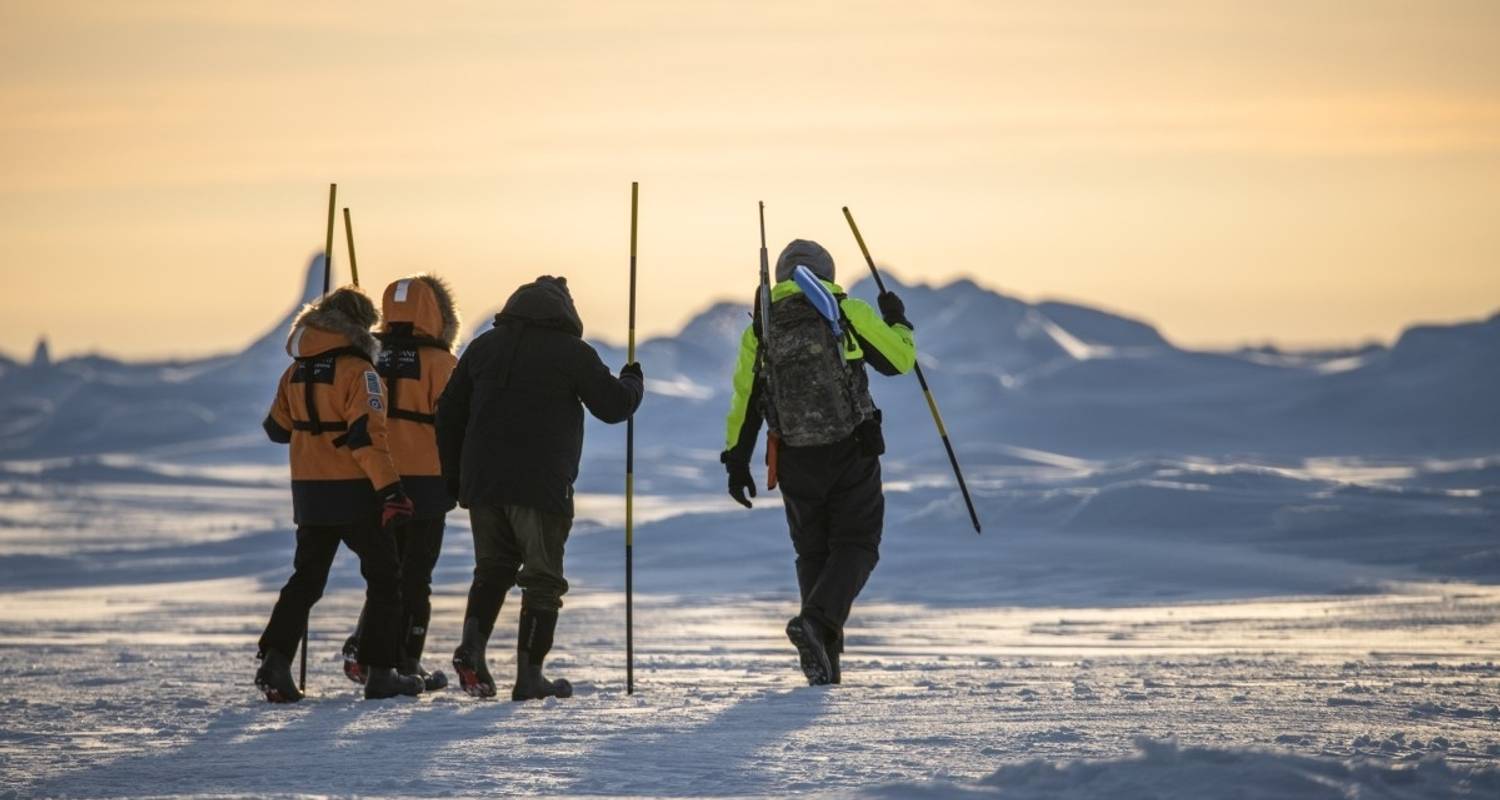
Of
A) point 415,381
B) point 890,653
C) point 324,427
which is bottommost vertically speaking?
point 890,653

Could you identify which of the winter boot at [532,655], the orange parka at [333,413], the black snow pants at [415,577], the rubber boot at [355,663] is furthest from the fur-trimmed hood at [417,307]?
the winter boot at [532,655]

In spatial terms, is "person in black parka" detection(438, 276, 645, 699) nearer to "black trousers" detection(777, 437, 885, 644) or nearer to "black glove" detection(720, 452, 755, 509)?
"black glove" detection(720, 452, 755, 509)

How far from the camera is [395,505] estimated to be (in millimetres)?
7332

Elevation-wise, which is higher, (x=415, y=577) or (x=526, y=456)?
(x=526, y=456)

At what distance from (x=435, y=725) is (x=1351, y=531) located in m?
14.4

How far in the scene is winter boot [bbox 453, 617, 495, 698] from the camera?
7.47 m

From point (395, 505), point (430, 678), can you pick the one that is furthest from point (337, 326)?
point (430, 678)

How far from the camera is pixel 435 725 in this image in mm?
6492

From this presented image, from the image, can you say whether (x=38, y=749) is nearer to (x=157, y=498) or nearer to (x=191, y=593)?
(x=191, y=593)

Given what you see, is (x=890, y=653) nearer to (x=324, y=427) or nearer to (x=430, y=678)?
(x=430, y=678)

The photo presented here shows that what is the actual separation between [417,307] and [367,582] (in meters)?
1.11

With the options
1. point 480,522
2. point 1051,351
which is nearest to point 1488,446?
point 1051,351

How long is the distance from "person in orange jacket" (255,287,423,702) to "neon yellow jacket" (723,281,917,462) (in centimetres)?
130

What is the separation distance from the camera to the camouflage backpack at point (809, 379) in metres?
7.71
